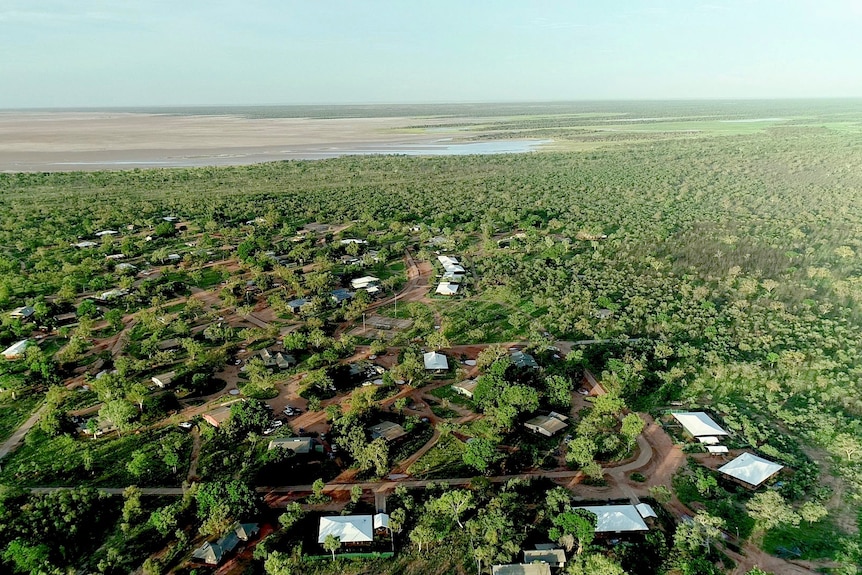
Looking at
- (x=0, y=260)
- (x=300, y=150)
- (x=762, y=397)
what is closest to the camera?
(x=762, y=397)

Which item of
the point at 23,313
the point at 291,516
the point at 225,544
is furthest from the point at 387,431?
the point at 23,313

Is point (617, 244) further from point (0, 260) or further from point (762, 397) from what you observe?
point (0, 260)

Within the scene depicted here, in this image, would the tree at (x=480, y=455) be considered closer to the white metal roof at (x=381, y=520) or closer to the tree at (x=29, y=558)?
the white metal roof at (x=381, y=520)

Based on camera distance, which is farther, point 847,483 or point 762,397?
point 762,397

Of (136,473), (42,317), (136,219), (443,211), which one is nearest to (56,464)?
(136,473)

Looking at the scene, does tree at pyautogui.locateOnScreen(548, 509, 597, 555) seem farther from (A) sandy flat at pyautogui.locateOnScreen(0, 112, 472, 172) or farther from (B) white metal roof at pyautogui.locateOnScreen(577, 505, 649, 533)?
(A) sandy flat at pyautogui.locateOnScreen(0, 112, 472, 172)

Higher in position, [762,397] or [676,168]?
[676,168]

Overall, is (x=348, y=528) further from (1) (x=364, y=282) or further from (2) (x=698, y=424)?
(1) (x=364, y=282)
